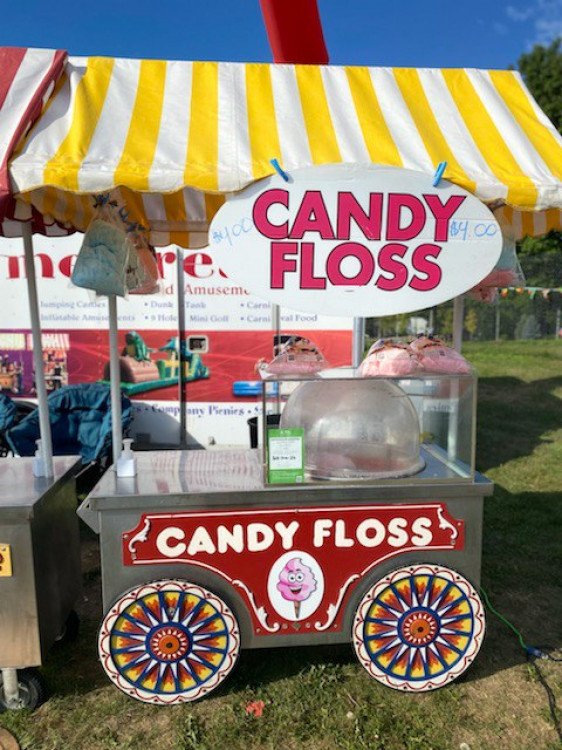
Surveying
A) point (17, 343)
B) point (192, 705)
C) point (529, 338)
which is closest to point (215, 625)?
point (192, 705)

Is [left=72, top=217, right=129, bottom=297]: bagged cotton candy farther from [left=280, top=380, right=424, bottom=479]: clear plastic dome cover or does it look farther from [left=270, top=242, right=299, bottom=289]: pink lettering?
[left=280, top=380, right=424, bottom=479]: clear plastic dome cover

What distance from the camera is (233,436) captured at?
5465 mm

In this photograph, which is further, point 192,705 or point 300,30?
point 300,30

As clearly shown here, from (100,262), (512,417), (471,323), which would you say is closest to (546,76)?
(471,323)

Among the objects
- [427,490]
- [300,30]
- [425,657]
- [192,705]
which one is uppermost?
[300,30]

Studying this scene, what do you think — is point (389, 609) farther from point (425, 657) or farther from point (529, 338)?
point (529, 338)

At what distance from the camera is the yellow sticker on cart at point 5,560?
2150 millimetres

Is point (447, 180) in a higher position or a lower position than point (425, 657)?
higher

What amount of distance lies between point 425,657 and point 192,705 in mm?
991

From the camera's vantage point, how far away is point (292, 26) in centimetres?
357

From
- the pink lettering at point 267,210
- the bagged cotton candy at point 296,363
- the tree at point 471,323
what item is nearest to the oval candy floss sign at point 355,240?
the pink lettering at point 267,210

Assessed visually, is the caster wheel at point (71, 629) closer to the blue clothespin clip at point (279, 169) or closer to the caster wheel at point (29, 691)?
the caster wheel at point (29, 691)

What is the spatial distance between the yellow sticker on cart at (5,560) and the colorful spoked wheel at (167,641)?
419mm

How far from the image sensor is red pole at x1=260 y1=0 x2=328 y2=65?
3559mm
